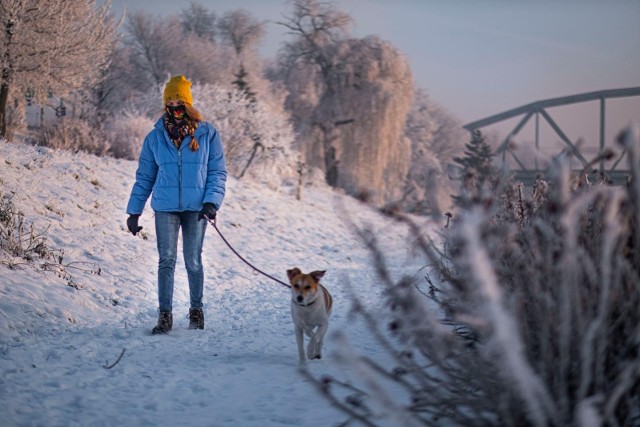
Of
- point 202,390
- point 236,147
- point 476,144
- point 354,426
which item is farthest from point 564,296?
point 476,144

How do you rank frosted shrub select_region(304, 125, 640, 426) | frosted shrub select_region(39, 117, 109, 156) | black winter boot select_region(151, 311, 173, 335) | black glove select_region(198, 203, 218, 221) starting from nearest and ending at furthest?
frosted shrub select_region(304, 125, 640, 426), black winter boot select_region(151, 311, 173, 335), black glove select_region(198, 203, 218, 221), frosted shrub select_region(39, 117, 109, 156)

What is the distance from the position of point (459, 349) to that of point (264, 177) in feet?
61.2

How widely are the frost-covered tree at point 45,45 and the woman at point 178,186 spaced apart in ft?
27.9

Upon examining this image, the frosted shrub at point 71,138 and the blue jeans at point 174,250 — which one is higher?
the frosted shrub at point 71,138

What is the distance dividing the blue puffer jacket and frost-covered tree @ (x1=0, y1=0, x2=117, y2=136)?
8.37 m

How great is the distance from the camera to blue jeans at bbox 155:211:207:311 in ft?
16.9

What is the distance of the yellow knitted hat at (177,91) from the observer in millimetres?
5277

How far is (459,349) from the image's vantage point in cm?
199

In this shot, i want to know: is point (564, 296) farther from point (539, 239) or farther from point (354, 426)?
point (354, 426)

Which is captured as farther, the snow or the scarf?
the scarf

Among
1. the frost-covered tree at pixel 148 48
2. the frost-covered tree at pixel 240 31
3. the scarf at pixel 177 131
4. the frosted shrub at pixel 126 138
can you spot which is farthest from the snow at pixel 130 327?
the frost-covered tree at pixel 240 31

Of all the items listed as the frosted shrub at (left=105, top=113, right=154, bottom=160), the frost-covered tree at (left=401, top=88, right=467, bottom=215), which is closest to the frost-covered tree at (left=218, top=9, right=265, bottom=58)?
the frost-covered tree at (left=401, top=88, right=467, bottom=215)

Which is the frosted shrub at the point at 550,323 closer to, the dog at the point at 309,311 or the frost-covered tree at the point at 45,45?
the dog at the point at 309,311

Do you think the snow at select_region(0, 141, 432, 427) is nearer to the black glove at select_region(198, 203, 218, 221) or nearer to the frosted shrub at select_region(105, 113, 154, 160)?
the black glove at select_region(198, 203, 218, 221)
